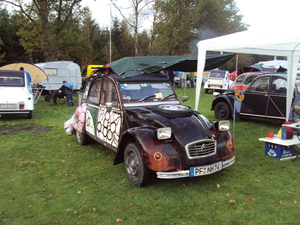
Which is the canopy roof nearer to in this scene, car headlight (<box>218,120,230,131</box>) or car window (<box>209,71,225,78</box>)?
car headlight (<box>218,120,230,131</box>)

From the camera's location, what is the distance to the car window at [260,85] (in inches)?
369

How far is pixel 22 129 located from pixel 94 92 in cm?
409

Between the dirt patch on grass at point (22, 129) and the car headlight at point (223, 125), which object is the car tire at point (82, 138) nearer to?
the dirt patch on grass at point (22, 129)

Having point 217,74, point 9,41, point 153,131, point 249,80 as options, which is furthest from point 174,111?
point 9,41

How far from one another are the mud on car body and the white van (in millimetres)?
5408

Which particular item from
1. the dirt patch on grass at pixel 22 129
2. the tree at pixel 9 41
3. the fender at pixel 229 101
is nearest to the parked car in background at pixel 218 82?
the fender at pixel 229 101

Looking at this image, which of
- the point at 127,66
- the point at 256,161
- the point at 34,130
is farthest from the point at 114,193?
the point at 34,130

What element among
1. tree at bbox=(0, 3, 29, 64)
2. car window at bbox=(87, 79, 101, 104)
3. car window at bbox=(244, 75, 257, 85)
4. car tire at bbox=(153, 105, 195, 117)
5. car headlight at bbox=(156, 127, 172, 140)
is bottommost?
car headlight at bbox=(156, 127, 172, 140)

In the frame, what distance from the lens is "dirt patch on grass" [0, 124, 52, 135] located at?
8.78 meters

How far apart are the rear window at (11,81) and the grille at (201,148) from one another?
903 cm

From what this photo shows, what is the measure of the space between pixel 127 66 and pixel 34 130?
487 cm

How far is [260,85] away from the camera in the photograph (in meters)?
9.50

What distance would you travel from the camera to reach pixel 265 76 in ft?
31.1

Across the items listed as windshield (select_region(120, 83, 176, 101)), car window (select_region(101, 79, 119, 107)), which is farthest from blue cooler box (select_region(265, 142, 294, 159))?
car window (select_region(101, 79, 119, 107))
